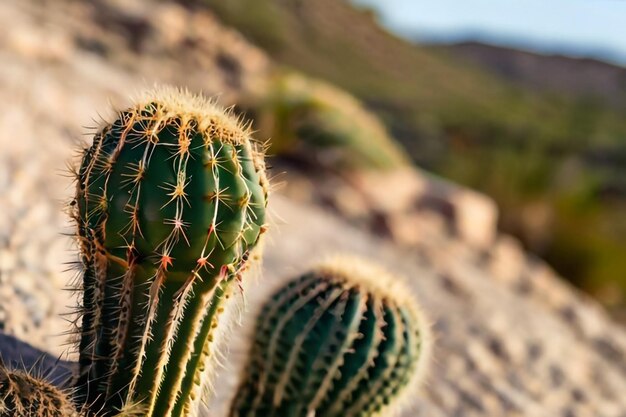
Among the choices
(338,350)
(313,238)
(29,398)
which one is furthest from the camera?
(313,238)

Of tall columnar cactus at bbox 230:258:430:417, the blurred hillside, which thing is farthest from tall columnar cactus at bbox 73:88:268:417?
the blurred hillside

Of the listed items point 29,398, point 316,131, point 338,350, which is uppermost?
point 316,131

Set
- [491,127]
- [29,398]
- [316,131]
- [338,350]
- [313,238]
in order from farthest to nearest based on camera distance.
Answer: [491,127] < [316,131] < [313,238] < [338,350] < [29,398]

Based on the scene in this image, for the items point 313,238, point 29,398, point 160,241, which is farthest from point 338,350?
point 313,238

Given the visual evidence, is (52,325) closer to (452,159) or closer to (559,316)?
(559,316)

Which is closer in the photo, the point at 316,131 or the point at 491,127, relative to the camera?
the point at 316,131

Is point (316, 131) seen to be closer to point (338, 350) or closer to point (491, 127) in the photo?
point (338, 350)
